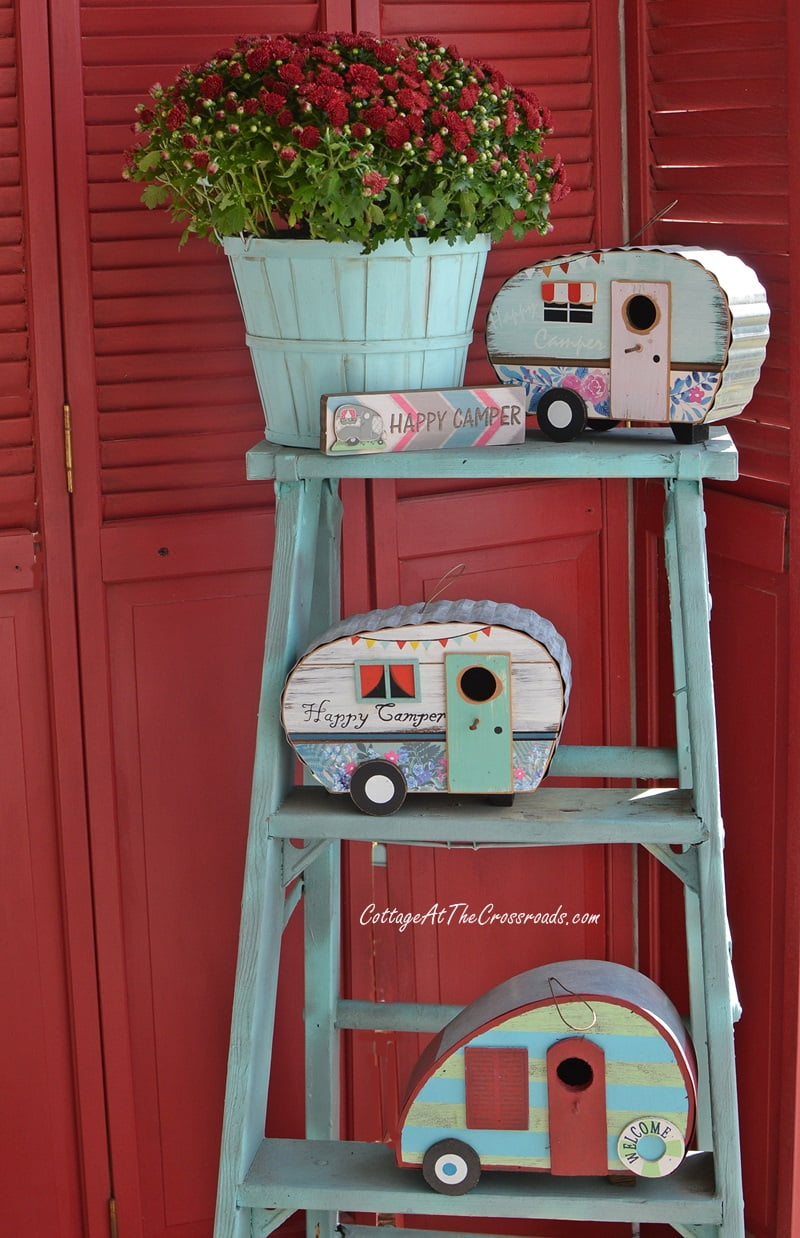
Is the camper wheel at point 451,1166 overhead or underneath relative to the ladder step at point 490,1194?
overhead

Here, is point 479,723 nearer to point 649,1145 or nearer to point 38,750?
point 649,1145

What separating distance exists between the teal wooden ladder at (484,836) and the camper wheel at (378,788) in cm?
2

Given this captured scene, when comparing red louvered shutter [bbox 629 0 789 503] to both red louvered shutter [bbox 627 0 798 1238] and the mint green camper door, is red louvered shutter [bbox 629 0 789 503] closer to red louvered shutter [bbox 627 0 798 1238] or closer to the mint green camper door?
red louvered shutter [bbox 627 0 798 1238]

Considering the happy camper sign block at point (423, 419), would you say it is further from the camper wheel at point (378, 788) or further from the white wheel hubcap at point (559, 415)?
the camper wheel at point (378, 788)

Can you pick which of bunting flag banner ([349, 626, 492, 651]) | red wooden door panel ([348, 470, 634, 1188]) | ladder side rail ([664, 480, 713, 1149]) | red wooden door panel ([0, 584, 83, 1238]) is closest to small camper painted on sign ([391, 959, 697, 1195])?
ladder side rail ([664, 480, 713, 1149])

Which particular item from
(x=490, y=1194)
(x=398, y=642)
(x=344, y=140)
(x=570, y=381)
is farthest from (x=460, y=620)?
(x=490, y=1194)

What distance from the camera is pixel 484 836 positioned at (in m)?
1.35

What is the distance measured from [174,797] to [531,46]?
1.05 metres

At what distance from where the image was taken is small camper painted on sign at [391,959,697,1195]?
1.34 m

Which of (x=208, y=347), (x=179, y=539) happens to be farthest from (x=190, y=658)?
(x=208, y=347)

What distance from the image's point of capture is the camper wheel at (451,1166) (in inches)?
53.4

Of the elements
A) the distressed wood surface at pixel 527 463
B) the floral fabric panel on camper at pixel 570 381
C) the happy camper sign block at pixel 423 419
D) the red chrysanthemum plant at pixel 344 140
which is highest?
the red chrysanthemum plant at pixel 344 140

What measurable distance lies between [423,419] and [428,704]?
0.92ft

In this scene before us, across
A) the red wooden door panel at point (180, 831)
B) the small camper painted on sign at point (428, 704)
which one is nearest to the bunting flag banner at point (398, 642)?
the small camper painted on sign at point (428, 704)
